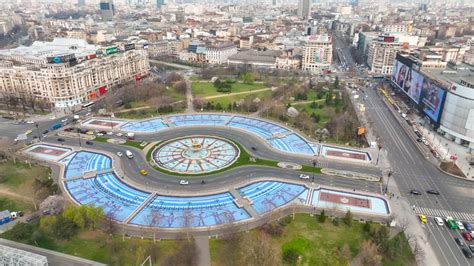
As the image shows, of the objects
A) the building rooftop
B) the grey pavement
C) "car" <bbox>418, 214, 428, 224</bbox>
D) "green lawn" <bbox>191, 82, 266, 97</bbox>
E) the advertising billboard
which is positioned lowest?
the grey pavement

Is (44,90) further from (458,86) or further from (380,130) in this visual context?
(458,86)

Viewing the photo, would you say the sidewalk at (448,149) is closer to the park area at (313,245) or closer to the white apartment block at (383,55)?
the park area at (313,245)

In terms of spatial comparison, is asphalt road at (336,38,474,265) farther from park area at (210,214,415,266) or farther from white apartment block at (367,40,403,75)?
white apartment block at (367,40,403,75)

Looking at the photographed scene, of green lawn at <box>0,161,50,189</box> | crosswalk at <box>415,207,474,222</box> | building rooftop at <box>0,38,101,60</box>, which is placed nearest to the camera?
crosswalk at <box>415,207,474,222</box>

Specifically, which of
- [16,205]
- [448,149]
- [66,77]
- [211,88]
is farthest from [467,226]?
[66,77]

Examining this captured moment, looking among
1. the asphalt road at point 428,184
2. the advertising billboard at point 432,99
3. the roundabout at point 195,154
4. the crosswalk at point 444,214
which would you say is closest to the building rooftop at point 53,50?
the roundabout at point 195,154

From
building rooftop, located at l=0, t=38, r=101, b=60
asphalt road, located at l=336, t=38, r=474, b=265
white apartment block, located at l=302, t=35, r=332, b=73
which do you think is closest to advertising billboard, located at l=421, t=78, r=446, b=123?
asphalt road, located at l=336, t=38, r=474, b=265

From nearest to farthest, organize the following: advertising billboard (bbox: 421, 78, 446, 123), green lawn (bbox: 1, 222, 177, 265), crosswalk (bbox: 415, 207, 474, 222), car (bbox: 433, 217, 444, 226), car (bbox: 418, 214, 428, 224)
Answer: green lawn (bbox: 1, 222, 177, 265), car (bbox: 433, 217, 444, 226), car (bbox: 418, 214, 428, 224), crosswalk (bbox: 415, 207, 474, 222), advertising billboard (bbox: 421, 78, 446, 123)
